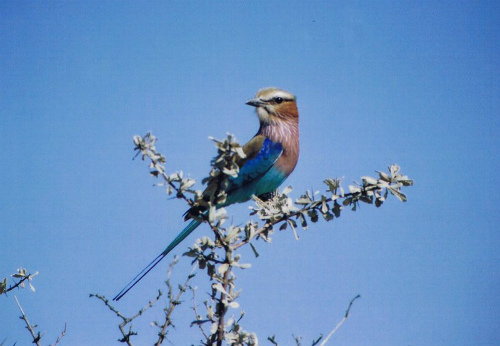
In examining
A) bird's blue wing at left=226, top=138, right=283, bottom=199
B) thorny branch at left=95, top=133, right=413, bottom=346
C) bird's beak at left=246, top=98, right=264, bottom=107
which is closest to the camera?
thorny branch at left=95, top=133, right=413, bottom=346

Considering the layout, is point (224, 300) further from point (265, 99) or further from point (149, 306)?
point (265, 99)

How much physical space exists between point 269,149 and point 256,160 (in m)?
0.24

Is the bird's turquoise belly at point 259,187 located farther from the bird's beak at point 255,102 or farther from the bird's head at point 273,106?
the bird's beak at point 255,102

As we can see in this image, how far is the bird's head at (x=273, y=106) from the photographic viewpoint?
17.5 feet

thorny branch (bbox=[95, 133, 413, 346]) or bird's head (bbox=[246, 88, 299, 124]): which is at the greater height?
bird's head (bbox=[246, 88, 299, 124])

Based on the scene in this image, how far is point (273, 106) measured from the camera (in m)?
5.34

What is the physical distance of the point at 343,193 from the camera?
276cm

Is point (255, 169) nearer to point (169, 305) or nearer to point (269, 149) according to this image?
point (269, 149)

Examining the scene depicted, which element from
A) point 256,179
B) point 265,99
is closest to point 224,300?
point 256,179

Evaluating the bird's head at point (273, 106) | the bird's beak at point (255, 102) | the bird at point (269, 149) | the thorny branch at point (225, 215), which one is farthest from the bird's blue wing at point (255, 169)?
the thorny branch at point (225, 215)

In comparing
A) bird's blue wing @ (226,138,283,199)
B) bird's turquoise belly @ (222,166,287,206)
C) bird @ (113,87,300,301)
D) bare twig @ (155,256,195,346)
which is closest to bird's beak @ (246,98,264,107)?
bird @ (113,87,300,301)

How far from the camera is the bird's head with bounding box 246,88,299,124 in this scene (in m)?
5.32

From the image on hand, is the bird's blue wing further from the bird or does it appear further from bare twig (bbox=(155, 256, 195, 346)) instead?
bare twig (bbox=(155, 256, 195, 346))

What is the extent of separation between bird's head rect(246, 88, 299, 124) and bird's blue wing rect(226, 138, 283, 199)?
19.3 inches
